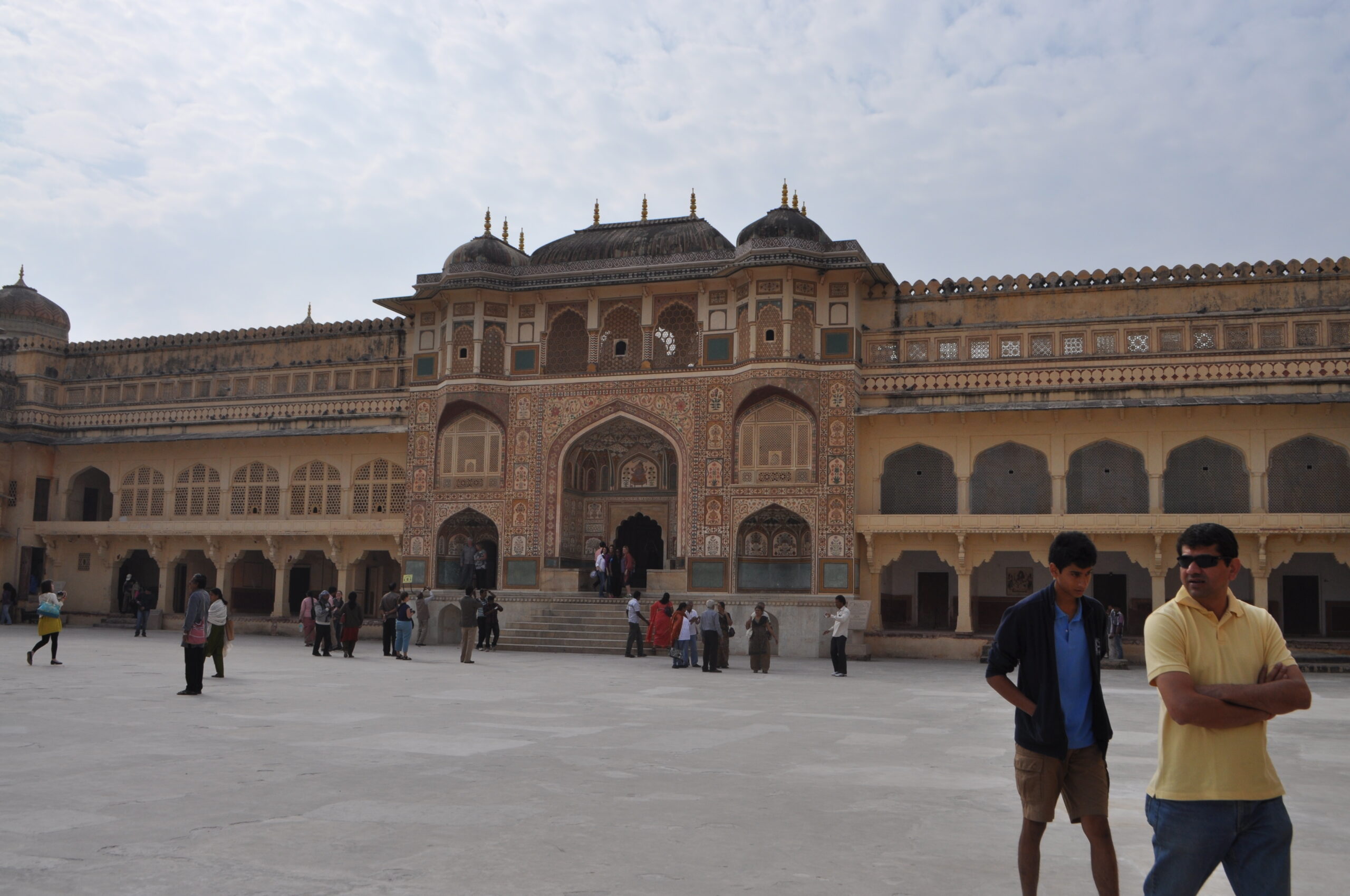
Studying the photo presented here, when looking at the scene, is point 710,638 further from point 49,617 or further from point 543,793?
point 543,793

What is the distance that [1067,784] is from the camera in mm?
4551

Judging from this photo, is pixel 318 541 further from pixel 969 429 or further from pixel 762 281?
pixel 969 429

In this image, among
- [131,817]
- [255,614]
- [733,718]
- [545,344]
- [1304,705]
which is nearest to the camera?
[1304,705]

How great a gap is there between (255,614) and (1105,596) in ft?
67.8

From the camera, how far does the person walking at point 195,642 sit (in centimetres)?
1208

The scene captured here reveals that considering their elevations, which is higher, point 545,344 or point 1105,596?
point 545,344

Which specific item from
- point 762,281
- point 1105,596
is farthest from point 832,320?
point 1105,596

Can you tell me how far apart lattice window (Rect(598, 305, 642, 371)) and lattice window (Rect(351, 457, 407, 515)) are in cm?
583

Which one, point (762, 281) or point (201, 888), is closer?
point (201, 888)

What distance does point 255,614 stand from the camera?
29.8 meters

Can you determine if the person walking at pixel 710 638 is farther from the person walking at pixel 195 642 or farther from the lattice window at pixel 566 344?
the lattice window at pixel 566 344

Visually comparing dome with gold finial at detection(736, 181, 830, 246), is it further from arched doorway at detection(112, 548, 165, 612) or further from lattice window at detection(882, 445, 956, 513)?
arched doorway at detection(112, 548, 165, 612)

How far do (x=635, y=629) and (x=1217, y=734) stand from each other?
17.2m

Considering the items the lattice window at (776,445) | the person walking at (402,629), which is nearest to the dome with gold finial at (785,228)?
the lattice window at (776,445)
